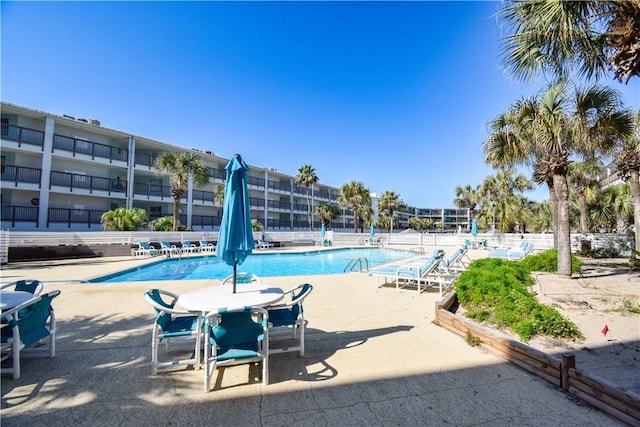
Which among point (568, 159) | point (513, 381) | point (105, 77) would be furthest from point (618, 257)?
point (105, 77)

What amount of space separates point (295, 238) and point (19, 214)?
65.1 feet

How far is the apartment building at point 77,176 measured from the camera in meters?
19.0

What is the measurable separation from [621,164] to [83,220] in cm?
3190

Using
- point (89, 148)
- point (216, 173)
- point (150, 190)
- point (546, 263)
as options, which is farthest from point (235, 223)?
point (216, 173)

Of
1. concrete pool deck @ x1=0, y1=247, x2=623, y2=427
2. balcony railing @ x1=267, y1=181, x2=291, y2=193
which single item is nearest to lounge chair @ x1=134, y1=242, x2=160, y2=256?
concrete pool deck @ x1=0, y1=247, x2=623, y2=427

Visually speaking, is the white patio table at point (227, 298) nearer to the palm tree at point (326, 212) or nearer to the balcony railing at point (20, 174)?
the balcony railing at point (20, 174)

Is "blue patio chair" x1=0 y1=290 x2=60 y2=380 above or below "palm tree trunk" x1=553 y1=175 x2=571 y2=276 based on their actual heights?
below

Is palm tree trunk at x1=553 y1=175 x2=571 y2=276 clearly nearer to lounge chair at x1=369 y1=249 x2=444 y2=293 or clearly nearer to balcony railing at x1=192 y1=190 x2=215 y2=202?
lounge chair at x1=369 y1=249 x2=444 y2=293

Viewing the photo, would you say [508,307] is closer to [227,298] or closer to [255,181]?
[227,298]

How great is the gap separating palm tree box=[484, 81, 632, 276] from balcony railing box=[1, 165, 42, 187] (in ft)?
92.6

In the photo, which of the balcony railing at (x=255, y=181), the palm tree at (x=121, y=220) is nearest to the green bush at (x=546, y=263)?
the palm tree at (x=121, y=220)

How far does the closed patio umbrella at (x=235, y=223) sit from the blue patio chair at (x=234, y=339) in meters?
0.91

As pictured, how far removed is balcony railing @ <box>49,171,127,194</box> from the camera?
20578 mm

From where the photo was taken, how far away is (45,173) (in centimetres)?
1980
